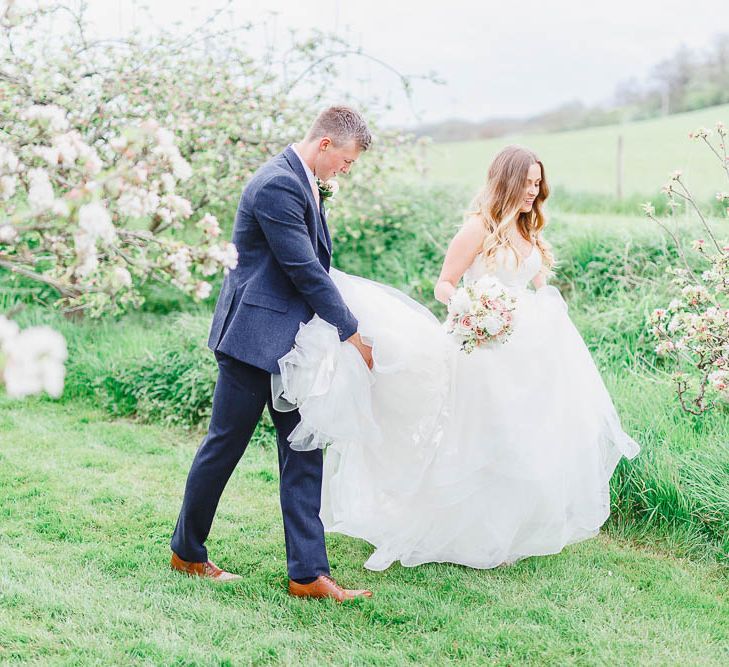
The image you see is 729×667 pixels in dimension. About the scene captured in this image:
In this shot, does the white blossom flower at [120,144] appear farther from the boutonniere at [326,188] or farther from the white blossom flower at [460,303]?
the white blossom flower at [460,303]

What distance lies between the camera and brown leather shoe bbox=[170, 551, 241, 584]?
4.11m

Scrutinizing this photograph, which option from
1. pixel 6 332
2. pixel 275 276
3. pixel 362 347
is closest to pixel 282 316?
pixel 275 276

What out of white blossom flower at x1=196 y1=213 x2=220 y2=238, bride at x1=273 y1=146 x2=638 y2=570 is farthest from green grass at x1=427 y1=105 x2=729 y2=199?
white blossom flower at x1=196 y1=213 x2=220 y2=238

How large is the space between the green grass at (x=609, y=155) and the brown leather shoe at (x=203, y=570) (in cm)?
1573

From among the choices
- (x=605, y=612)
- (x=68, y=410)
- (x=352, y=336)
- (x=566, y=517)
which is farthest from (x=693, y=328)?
(x=68, y=410)

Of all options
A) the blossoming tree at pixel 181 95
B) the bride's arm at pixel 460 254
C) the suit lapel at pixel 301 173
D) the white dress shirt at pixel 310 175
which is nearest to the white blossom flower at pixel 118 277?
the suit lapel at pixel 301 173

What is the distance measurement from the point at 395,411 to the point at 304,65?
5385mm

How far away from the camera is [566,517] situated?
4.30 m

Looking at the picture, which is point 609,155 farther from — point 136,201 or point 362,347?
point 136,201

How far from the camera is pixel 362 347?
398 cm

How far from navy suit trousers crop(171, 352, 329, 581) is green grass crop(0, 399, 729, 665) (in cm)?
25

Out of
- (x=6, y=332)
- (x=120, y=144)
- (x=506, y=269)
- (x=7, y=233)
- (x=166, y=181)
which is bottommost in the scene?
(x=506, y=269)

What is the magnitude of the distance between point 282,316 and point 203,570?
130cm

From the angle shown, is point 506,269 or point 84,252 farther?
point 506,269
